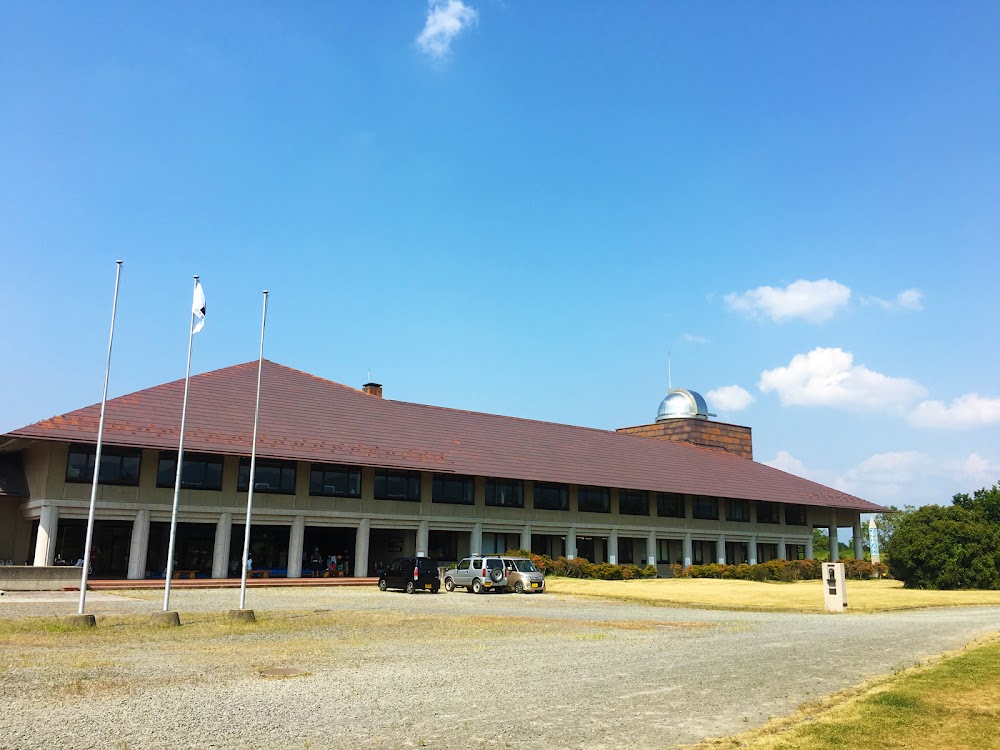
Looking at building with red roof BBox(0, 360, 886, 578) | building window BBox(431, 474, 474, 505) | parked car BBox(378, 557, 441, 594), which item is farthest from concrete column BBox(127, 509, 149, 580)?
building window BBox(431, 474, 474, 505)

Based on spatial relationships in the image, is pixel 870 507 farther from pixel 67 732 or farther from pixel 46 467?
pixel 67 732

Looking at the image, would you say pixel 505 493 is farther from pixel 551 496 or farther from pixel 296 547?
pixel 296 547

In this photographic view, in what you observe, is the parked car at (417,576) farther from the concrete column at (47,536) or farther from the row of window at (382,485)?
the concrete column at (47,536)

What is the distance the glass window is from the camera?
135 feet

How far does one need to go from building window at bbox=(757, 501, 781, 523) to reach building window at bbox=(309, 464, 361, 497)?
36641mm

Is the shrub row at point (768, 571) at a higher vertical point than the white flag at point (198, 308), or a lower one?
lower

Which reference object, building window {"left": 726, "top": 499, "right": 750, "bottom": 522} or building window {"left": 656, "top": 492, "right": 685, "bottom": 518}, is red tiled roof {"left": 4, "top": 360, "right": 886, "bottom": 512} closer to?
building window {"left": 656, "top": 492, "right": 685, "bottom": 518}

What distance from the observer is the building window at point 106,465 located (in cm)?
3862

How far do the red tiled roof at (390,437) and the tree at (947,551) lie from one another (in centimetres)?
1975

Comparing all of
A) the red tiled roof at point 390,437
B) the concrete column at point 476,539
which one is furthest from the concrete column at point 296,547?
the concrete column at point 476,539

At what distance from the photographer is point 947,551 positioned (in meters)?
39.1

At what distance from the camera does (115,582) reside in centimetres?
3631

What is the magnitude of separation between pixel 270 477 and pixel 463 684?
110 feet

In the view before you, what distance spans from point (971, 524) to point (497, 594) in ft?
75.3
